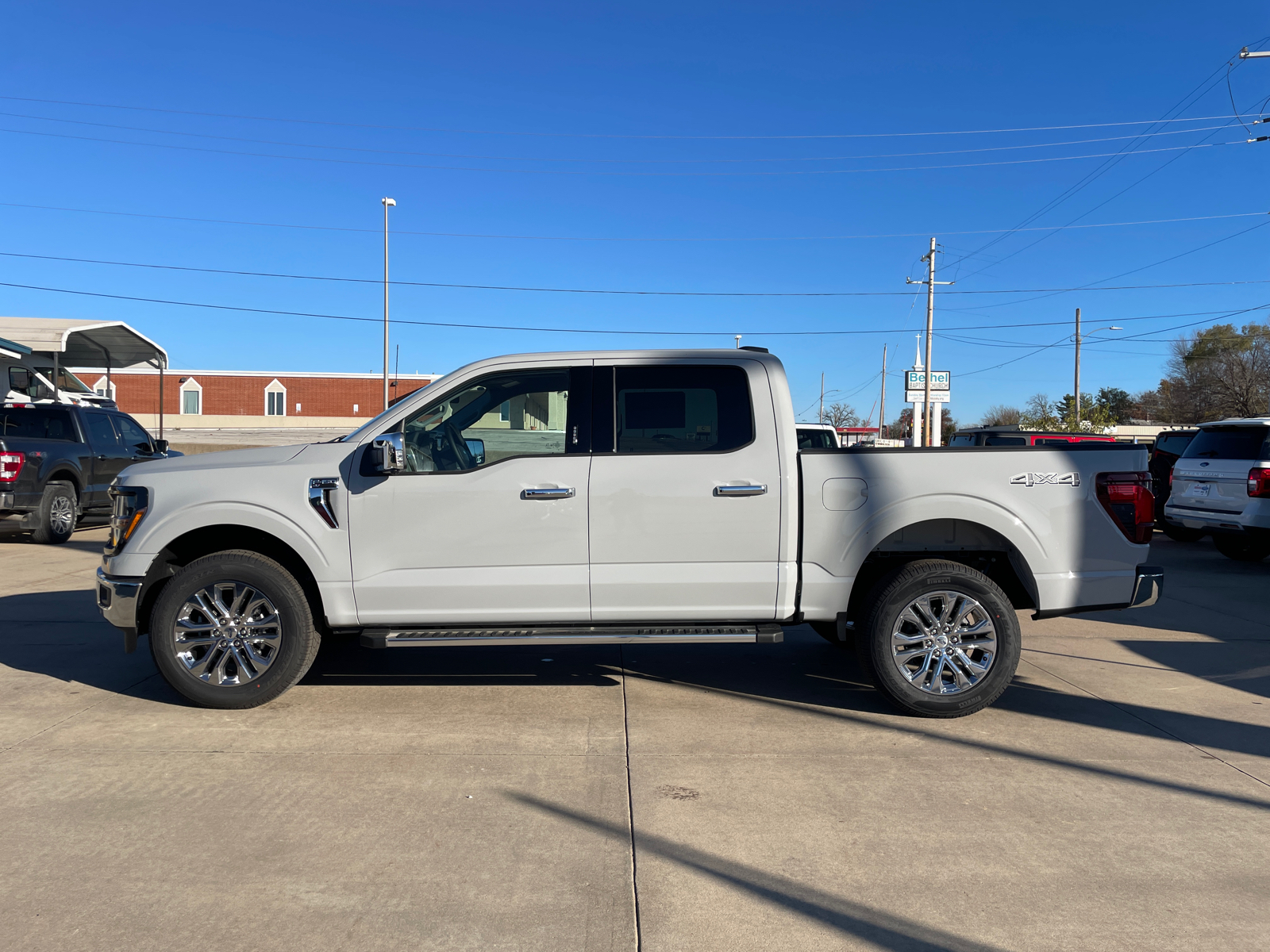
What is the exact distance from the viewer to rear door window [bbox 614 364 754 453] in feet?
17.4

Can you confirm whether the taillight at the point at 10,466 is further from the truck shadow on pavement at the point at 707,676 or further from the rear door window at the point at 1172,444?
the rear door window at the point at 1172,444

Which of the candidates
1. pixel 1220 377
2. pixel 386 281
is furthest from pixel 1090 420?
pixel 386 281

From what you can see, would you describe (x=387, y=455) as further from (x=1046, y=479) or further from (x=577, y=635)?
(x=1046, y=479)

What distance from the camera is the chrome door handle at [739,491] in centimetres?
514

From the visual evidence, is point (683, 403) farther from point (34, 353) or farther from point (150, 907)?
point (34, 353)

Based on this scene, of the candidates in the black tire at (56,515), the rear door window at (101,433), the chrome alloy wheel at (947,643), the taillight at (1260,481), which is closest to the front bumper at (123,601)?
the chrome alloy wheel at (947,643)

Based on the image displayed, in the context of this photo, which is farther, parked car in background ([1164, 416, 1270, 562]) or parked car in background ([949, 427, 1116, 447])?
parked car in background ([949, 427, 1116, 447])

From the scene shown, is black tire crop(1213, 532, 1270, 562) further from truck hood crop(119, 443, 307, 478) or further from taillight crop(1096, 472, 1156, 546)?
truck hood crop(119, 443, 307, 478)

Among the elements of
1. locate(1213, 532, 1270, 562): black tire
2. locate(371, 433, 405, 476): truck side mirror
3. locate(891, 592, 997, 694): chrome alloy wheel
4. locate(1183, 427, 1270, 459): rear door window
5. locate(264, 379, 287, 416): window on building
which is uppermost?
locate(264, 379, 287, 416): window on building

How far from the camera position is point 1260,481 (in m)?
10.8

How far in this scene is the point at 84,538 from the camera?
47.1 feet

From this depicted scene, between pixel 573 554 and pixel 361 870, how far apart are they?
217cm

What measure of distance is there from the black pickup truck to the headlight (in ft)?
23.6

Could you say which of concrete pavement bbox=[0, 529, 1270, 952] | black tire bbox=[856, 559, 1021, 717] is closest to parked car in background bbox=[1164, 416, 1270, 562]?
concrete pavement bbox=[0, 529, 1270, 952]
